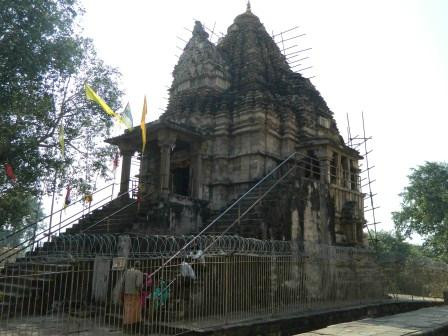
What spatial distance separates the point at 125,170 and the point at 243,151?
5102 mm

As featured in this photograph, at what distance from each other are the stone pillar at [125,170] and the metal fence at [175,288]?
546 centimetres

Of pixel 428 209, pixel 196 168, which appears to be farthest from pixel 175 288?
pixel 428 209

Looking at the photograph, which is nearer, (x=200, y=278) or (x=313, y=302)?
(x=200, y=278)

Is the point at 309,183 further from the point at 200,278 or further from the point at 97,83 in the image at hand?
the point at 97,83

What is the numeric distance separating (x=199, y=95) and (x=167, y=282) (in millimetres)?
12666

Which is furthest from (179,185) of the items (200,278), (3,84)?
(200,278)

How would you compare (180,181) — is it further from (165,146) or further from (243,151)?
(165,146)

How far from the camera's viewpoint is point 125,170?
1655 centimetres

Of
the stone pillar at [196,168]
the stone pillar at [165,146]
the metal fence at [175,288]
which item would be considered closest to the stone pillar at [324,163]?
the metal fence at [175,288]

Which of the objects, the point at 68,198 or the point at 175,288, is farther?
the point at 68,198

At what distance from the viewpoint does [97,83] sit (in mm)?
16266

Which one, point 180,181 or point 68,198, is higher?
point 180,181

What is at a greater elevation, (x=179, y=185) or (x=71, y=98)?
(x=71, y=98)

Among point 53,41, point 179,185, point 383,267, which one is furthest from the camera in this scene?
point 179,185
